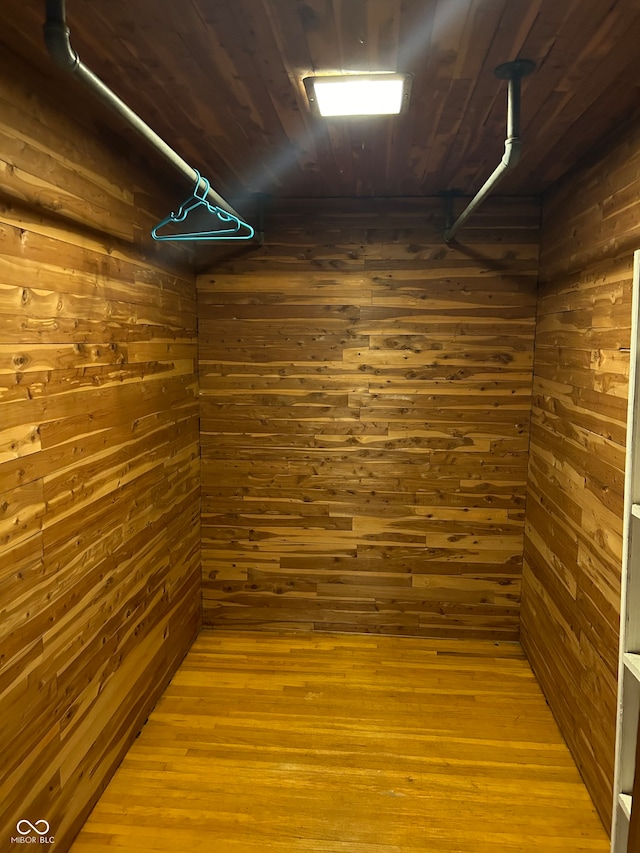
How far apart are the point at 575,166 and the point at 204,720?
3.13 m

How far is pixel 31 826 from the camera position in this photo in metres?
1.75

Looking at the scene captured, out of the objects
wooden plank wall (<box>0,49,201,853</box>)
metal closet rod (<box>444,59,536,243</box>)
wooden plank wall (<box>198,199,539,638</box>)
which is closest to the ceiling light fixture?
metal closet rod (<box>444,59,536,243</box>)

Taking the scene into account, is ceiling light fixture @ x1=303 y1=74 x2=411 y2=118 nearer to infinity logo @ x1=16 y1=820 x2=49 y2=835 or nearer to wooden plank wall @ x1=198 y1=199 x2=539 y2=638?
wooden plank wall @ x1=198 y1=199 x2=539 y2=638

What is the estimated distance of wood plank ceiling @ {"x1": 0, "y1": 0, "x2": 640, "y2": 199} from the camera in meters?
1.41

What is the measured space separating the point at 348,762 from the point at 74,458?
1737mm

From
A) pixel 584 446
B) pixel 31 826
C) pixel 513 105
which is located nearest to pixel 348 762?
pixel 31 826

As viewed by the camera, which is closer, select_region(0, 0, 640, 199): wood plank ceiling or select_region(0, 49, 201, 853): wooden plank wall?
select_region(0, 0, 640, 199): wood plank ceiling

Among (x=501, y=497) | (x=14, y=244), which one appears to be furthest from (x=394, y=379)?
(x=14, y=244)

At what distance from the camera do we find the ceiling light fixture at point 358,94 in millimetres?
1737

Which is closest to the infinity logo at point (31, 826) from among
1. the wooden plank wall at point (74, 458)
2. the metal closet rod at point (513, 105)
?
the wooden plank wall at point (74, 458)

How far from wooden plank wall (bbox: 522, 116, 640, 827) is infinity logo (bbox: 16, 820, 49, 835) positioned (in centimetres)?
198

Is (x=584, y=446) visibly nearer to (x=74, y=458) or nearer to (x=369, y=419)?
(x=369, y=419)

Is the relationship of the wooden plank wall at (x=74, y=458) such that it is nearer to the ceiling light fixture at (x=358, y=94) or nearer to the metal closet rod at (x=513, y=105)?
the ceiling light fixture at (x=358, y=94)

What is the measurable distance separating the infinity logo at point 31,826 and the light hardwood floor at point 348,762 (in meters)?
0.27
